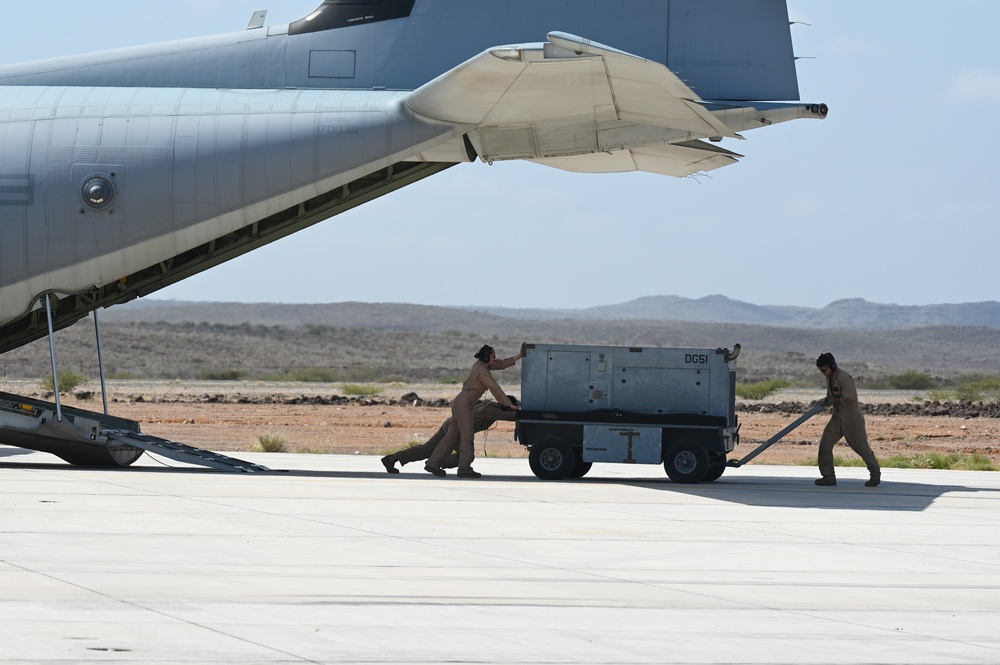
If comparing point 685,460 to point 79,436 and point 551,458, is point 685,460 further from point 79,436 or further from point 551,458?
point 79,436

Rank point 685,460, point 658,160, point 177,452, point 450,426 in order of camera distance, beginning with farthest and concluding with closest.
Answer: point 658,160 < point 450,426 < point 177,452 < point 685,460

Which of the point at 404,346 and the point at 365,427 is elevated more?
the point at 404,346

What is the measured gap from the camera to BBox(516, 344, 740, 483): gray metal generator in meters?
18.0

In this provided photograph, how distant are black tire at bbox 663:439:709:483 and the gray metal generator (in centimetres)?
1

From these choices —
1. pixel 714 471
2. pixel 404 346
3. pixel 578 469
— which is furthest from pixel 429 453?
pixel 404 346

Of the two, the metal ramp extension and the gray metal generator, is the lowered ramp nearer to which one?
the metal ramp extension

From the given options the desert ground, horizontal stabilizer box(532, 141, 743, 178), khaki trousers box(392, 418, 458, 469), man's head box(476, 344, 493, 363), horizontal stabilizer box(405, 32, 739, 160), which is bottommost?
the desert ground

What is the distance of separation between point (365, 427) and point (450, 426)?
20627 mm

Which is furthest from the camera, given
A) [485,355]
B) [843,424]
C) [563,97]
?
[843,424]

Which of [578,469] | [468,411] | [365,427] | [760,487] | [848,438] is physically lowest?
[365,427]

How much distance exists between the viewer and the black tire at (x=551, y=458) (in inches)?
726

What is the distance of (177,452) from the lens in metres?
18.4

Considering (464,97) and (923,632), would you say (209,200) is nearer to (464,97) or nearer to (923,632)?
(464,97)

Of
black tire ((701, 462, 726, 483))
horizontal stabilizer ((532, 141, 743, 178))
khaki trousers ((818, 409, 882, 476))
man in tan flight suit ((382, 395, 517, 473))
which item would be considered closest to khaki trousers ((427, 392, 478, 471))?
man in tan flight suit ((382, 395, 517, 473))
